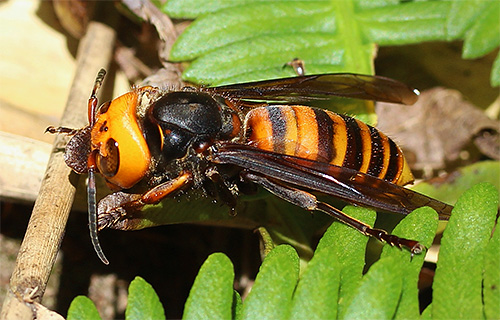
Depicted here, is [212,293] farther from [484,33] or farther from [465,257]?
[484,33]

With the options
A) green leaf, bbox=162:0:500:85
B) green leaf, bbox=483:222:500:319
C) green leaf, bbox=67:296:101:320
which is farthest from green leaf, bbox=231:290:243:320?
green leaf, bbox=162:0:500:85

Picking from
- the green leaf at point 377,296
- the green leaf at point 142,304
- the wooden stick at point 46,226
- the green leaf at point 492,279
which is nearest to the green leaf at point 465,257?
the green leaf at point 492,279

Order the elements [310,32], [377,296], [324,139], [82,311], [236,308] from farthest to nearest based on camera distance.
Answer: [310,32] < [324,139] < [236,308] < [82,311] < [377,296]

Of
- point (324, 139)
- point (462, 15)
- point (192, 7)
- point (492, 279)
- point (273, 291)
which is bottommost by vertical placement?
point (492, 279)

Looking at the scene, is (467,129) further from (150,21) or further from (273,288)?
(273,288)

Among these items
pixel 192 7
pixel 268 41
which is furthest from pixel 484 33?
pixel 192 7

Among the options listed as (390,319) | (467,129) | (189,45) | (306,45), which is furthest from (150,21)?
(390,319)

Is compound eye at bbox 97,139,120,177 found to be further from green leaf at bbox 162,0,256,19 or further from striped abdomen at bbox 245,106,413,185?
green leaf at bbox 162,0,256,19
